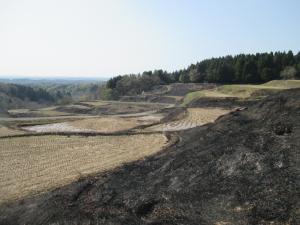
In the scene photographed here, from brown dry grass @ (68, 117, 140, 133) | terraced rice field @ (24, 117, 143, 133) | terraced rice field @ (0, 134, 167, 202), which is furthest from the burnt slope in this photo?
terraced rice field @ (24, 117, 143, 133)

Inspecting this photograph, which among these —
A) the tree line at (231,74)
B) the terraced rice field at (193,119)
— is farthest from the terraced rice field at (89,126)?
the tree line at (231,74)

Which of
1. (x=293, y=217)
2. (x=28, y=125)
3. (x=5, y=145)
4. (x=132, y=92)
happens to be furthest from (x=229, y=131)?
(x=132, y=92)

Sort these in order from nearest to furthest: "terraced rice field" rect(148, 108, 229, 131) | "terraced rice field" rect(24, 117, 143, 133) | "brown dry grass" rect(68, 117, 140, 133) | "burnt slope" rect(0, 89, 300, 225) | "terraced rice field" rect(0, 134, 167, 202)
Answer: "burnt slope" rect(0, 89, 300, 225), "terraced rice field" rect(0, 134, 167, 202), "terraced rice field" rect(148, 108, 229, 131), "brown dry grass" rect(68, 117, 140, 133), "terraced rice field" rect(24, 117, 143, 133)

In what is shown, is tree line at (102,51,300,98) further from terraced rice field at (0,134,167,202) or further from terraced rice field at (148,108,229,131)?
terraced rice field at (0,134,167,202)

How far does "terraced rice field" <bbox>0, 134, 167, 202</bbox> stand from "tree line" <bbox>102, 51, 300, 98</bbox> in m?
51.2

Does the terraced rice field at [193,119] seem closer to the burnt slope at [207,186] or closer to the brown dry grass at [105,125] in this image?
the brown dry grass at [105,125]

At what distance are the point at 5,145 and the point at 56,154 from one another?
6.02 m

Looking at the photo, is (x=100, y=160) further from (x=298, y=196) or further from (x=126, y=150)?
(x=298, y=196)

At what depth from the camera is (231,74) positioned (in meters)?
92.2

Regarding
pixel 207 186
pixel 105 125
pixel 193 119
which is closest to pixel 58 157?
pixel 207 186

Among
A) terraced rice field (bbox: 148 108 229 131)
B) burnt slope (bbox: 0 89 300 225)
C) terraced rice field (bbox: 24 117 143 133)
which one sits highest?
burnt slope (bbox: 0 89 300 225)

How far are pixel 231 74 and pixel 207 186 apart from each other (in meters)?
78.8

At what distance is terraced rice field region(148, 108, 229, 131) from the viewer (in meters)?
43.2

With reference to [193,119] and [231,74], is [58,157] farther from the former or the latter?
[231,74]
